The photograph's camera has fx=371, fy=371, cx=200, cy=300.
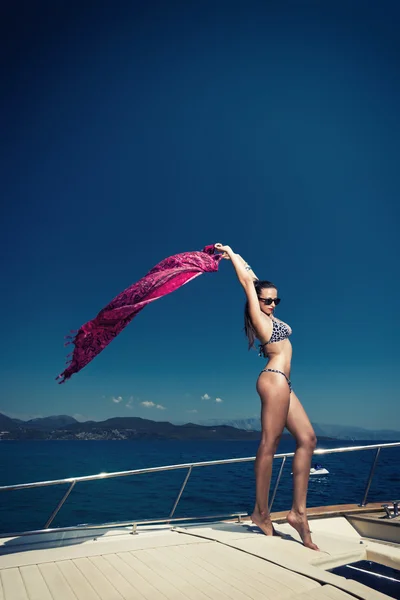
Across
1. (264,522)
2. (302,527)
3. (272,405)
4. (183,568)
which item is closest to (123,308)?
(272,405)

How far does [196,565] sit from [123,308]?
2.12m

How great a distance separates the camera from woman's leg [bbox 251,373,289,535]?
10.6 feet

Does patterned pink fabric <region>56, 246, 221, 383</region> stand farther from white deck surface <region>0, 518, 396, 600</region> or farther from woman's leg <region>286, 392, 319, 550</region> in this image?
woman's leg <region>286, 392, 319, 550</region>

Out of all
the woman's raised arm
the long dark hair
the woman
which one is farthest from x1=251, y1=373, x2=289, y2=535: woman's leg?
the woman's raised arm

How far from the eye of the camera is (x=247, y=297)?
3.52 meters

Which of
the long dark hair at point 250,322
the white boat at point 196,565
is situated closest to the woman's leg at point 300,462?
the white boat at point 196,565

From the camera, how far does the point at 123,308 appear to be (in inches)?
138

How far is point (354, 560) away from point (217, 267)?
2.81 meters

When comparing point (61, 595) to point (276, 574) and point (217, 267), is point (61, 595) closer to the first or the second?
point (276, 574)

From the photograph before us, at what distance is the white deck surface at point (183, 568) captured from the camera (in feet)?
7.05

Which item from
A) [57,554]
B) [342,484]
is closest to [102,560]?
[57,554]

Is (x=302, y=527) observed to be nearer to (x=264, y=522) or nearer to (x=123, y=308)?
(x=264, y=522)

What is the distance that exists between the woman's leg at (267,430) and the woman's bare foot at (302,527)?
228 millimetres

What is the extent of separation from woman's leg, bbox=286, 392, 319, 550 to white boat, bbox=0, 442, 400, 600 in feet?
0.46
